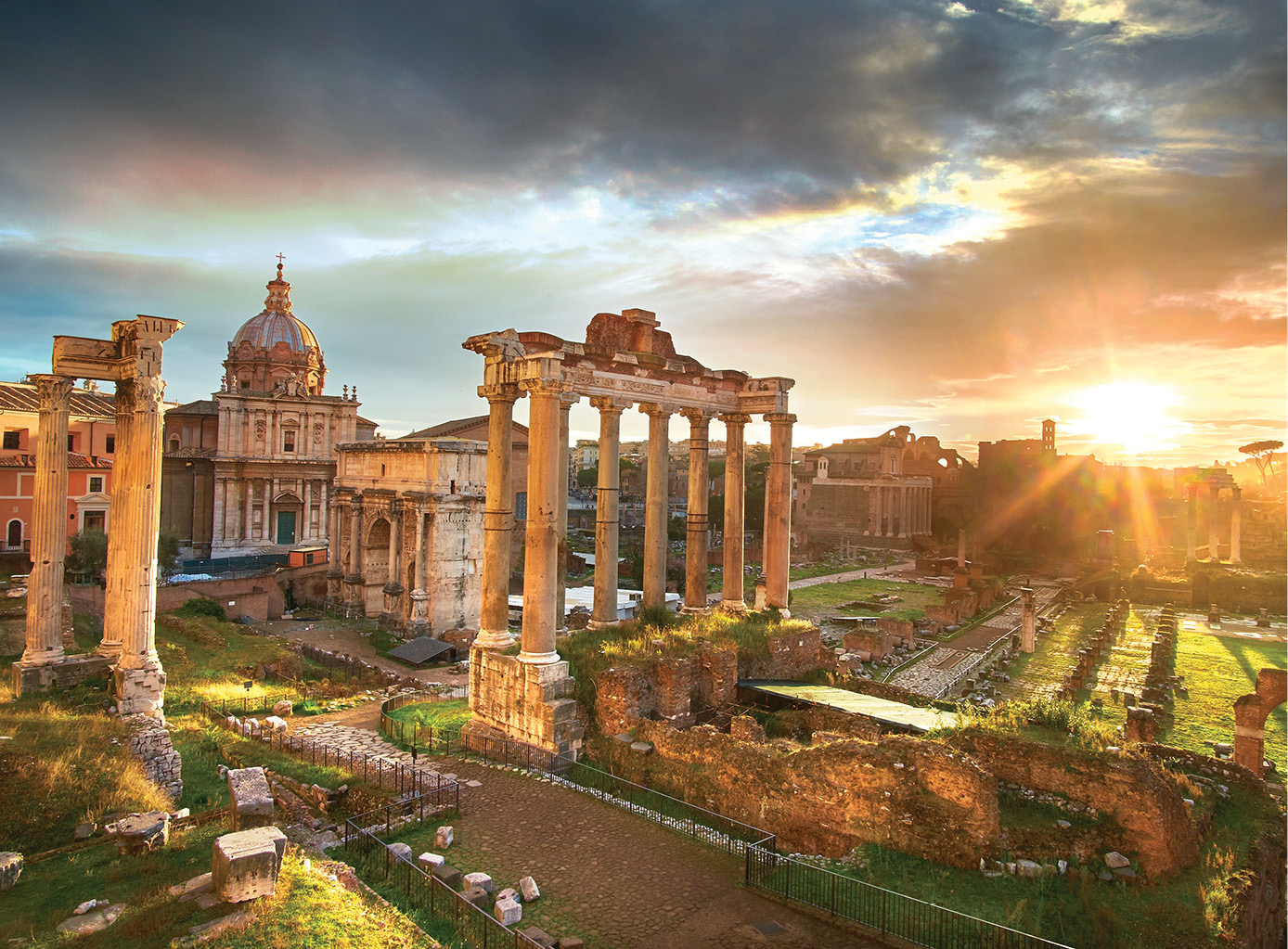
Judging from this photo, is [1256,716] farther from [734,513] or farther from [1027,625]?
[1027,625]

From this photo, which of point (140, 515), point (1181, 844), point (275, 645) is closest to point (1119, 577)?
point (1181, 844)

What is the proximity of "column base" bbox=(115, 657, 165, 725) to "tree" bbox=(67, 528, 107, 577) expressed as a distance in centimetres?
2056

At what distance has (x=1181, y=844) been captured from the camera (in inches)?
342

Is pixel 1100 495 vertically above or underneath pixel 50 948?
above

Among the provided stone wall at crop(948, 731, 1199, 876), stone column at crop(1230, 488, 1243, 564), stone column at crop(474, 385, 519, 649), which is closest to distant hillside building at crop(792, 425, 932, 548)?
stone column at crop(1230, 488, 1243, 564)

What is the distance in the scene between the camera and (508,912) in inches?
297

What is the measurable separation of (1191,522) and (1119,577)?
46.7ft

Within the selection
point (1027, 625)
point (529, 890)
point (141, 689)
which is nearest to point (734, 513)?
point (529, 890)

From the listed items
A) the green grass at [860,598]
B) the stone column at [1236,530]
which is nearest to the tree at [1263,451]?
the stone column at [1236,530]

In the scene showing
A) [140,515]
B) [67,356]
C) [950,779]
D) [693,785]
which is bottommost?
[693,785]

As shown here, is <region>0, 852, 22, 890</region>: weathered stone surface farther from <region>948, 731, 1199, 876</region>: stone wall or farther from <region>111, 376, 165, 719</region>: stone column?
<region>948, 731, 1199, 876</region>: stone wall

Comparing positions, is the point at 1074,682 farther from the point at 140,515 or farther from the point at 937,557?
the point at 937,557

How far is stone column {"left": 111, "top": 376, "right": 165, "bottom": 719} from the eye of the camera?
13.4m

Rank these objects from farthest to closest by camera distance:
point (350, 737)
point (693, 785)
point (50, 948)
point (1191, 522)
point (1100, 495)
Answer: point (1100, 495) < point (1191, 522) < point (350, 737) < point (693, 785) < point (50, 948)
